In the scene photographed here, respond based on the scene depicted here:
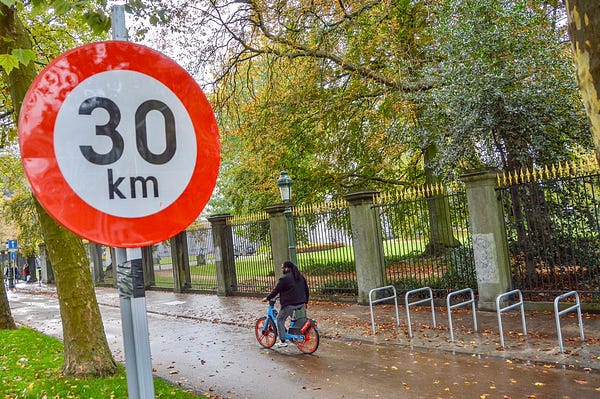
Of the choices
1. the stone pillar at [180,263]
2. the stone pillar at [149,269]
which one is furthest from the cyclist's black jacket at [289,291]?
the stone pillar at [149,269]

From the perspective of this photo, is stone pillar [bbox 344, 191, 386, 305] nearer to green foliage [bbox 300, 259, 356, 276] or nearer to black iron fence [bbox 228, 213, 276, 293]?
green foliage [bbox 300, 259, 356, 276]

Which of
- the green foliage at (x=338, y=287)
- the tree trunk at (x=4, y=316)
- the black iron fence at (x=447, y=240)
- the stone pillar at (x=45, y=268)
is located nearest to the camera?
the black iron fence at (x=447, y=240)

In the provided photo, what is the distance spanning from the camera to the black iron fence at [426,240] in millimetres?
12672

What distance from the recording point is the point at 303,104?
54.7 ft

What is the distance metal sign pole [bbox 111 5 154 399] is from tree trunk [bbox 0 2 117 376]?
6.06 meters

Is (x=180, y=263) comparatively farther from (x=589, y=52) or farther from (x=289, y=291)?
(x=589, y=52)

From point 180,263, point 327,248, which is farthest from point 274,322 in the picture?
point 180,263

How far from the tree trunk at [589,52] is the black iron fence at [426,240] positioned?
10.5 m

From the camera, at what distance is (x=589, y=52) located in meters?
2.18

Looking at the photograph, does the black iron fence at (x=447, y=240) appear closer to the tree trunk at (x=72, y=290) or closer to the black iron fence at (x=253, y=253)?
the black iron fence at (x=253, y=253)

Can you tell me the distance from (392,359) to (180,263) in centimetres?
1558

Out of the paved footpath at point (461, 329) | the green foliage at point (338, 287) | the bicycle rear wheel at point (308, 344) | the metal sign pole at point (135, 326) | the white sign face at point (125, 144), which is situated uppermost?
the white sign face at point (125, 144)

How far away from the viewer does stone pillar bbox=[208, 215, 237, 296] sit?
63.9ft

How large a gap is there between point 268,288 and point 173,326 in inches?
193
